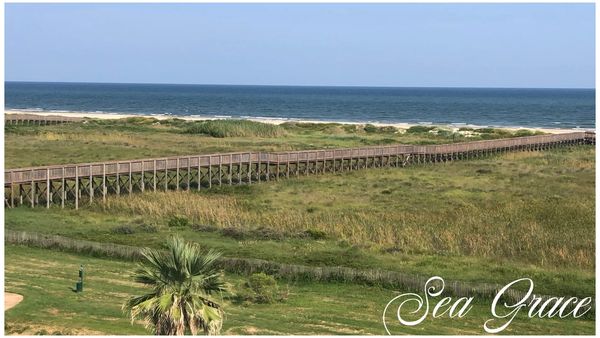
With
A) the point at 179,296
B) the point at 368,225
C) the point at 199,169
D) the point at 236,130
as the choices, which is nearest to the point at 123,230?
the point at 368,225

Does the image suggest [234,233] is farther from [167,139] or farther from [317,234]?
[167,139]

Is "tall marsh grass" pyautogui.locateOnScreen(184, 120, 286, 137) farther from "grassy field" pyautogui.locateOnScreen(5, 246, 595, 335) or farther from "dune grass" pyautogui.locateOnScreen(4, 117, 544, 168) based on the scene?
"grassy field" pyautogui.locateOnScreen(5, 246, 595, 335)

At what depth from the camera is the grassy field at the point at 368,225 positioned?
88.9 ft

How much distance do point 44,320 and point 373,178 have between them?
4124 centimetres

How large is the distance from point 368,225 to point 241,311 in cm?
1702

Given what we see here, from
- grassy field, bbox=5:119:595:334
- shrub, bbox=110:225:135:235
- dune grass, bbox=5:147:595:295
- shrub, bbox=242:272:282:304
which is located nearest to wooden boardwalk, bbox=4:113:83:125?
grassy field, bbox=5:119:595:334

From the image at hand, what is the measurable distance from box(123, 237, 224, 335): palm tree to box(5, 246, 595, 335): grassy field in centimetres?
177

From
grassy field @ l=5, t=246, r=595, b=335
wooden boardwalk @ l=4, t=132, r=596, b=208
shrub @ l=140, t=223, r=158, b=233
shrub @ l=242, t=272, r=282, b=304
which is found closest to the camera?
grassy field @ l=5, t=246, r=595, b=335

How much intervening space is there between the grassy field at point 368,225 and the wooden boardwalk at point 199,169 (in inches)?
71.3

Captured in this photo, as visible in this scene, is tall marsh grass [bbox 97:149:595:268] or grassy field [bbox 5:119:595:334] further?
tall marsh grass [bbox 97:149:595:268]

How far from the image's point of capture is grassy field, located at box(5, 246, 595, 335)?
22859 mm

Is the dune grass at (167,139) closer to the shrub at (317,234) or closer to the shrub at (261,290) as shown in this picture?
the shrub at (317,234)

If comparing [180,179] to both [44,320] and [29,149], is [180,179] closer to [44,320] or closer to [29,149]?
[29,149]

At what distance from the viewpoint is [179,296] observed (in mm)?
18438
